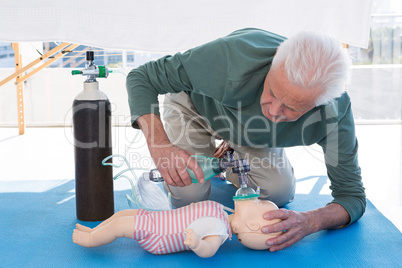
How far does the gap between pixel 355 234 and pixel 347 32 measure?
0.89 metres

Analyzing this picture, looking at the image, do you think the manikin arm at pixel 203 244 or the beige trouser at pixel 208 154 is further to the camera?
the beige trouser at pixel 208 154

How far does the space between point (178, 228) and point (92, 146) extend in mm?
384

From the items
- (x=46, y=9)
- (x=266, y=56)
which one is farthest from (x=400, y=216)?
(x=46, y=9)

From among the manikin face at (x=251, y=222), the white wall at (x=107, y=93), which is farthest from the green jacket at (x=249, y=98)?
the white wall at (x=107, y=93)

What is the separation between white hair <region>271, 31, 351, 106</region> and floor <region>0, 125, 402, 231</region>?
62cm

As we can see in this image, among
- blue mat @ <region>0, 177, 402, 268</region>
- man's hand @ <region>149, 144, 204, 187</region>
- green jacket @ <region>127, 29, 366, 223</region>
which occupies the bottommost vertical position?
blue mat @ <region>0, 177, 402, 268</region>

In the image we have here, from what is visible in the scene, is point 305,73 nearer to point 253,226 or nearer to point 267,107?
point 267,107

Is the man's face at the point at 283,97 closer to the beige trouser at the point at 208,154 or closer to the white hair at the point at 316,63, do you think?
the white hair at the point at 316,63

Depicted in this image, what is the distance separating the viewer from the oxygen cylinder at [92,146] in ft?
4.25

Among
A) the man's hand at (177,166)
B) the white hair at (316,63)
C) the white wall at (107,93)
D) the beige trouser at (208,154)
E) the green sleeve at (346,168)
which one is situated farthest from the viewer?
the white wall at (107,93)

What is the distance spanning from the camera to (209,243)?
1042 mm

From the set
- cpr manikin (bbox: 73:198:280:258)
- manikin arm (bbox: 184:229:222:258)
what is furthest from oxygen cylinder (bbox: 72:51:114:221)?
manikin arm (bbox: 184:229:222:258)

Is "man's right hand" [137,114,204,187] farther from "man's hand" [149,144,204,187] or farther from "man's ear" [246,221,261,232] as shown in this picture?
"man's ear" [246,221,261,232]

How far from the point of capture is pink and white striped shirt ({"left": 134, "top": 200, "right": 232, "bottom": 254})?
1091mm
